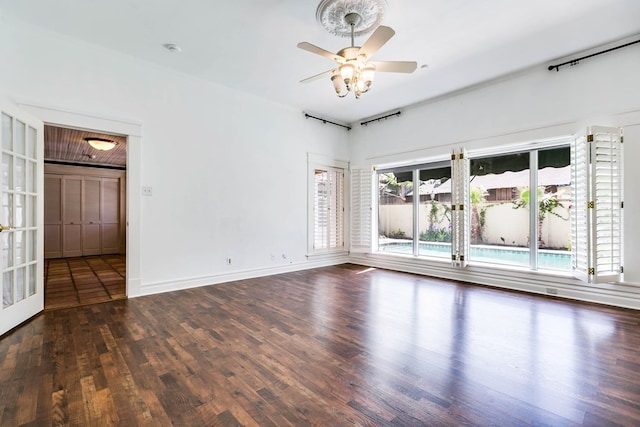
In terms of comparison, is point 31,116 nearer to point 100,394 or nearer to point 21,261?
point 21,261

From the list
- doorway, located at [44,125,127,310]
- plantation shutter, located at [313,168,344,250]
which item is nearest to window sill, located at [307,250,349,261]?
plantation shutter, located at [313,168,344,250]

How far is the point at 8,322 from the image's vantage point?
9.18 ft

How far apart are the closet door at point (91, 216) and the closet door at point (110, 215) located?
107 millimetres

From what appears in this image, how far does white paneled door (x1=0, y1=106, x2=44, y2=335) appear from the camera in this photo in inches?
111

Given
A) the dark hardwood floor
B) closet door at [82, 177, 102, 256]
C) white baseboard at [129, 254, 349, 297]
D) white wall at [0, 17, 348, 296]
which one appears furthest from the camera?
closet door at [82, 177, 102, 256]

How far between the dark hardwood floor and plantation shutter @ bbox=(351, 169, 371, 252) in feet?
8.93

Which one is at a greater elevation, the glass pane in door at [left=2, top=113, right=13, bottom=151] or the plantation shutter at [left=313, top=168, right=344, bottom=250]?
the glass pane in door at [left=2, top=113, right=13, bottom=151]

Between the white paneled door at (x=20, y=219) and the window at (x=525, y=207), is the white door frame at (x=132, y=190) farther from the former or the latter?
the window at (x=525, y=207)

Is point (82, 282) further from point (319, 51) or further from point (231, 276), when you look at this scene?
point (319, 51)

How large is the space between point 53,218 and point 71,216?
0.36 metres

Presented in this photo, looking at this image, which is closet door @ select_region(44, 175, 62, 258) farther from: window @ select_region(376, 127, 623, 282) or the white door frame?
window @ select_region(376, 127, 623, 282)

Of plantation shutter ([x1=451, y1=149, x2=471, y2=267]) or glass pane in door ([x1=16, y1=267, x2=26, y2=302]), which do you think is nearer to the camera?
glass pane in door ([x1=16, y1=267, x2=26, y2=302])

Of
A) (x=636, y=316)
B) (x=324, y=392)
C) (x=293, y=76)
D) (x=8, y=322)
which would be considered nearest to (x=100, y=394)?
(x=324, y=392)

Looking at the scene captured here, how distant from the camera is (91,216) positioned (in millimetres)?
8211
